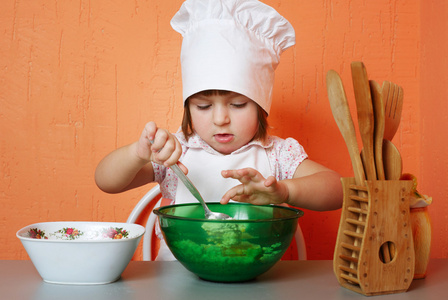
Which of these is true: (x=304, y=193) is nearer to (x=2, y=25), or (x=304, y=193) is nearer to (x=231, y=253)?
(x=231, y=253)

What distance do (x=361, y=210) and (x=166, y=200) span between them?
2.09 feet

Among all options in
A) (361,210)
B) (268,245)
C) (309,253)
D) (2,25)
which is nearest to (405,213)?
(361,210)

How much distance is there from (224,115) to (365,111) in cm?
42

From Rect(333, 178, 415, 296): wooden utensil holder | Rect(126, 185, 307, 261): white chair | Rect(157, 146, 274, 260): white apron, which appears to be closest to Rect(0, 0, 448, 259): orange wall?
Rect(126, 185, 307, 261): white chair

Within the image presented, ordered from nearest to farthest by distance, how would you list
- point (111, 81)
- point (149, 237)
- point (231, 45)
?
point (231, 45) → point (149, 237) → point (111, 81)

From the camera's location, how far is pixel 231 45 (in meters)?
0.94

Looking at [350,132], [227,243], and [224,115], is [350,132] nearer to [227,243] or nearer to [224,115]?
[227,243]

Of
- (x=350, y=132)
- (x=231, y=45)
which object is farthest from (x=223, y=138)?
(x=350, y=132)

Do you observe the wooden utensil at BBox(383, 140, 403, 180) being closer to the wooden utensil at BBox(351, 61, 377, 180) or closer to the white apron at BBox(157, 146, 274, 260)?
the wooden utensil at BBox(351, 61, 377, 180)

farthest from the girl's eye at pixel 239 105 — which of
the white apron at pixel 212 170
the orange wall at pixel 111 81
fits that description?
the orange wall at pixel 111 81

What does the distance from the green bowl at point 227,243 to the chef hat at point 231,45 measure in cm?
41

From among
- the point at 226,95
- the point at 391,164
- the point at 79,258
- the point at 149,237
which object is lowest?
the point at 149,237

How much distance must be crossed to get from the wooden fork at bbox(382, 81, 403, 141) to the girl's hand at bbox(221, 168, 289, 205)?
0.60 ft

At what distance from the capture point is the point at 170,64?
1.36 meters
